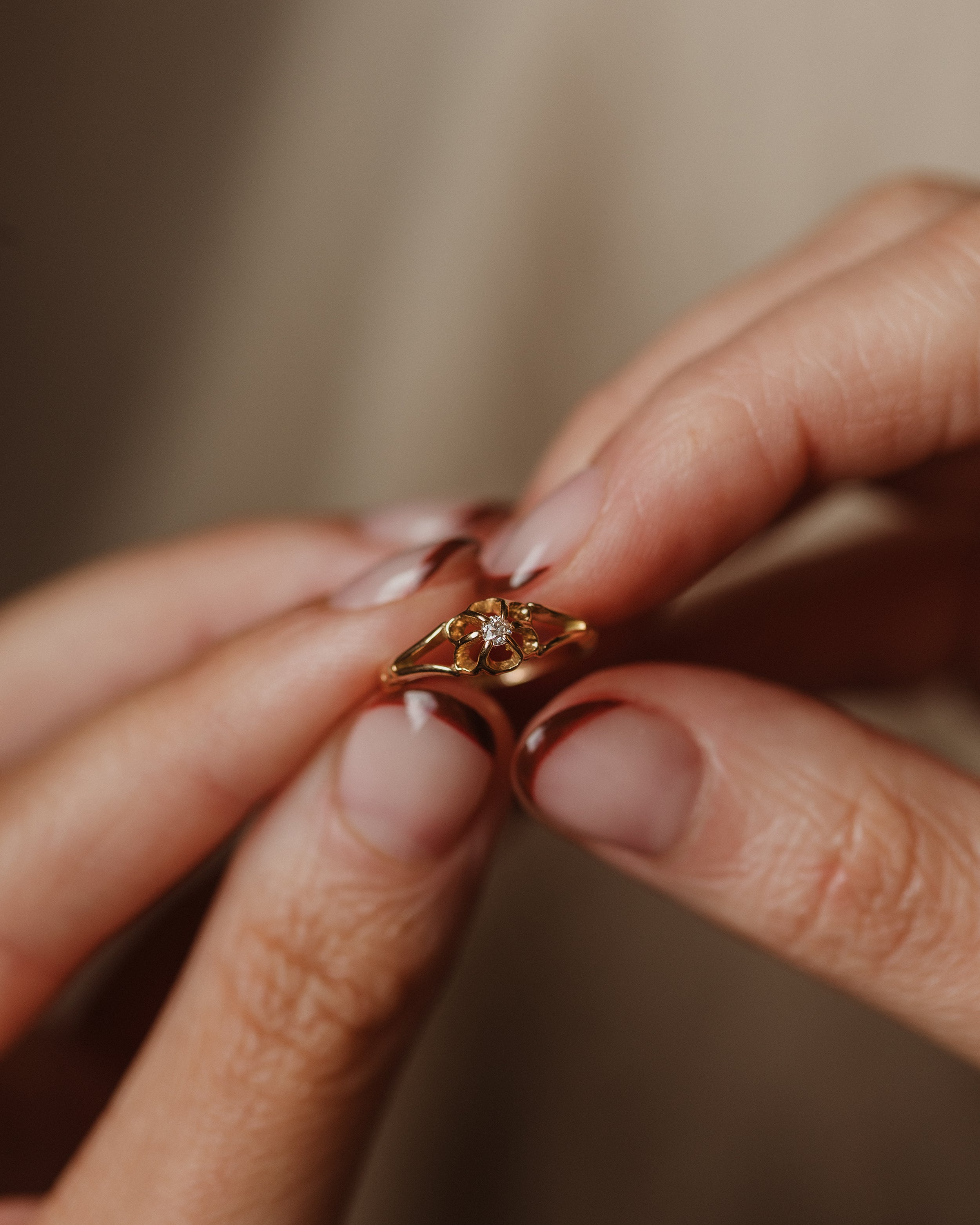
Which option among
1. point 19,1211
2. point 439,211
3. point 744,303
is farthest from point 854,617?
point 19,1211

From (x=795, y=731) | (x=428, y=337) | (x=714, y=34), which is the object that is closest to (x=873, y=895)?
(x=795, y=731)

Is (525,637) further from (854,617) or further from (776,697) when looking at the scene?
(854,617)

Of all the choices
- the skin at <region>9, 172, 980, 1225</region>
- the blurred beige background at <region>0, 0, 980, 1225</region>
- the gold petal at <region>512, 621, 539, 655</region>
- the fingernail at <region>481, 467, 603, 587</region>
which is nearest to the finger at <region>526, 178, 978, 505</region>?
the skin at <region>9, 172, 980, 1225</region>

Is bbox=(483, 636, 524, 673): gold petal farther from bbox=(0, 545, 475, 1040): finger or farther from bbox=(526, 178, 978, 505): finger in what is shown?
bbox=(526, 178, 978, 505): finger

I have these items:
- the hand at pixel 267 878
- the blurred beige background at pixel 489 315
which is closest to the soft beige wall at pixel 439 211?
the blurred beige background at pixel 489 315

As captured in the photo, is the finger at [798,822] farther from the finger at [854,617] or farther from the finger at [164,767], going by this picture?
the finger at [854,617]

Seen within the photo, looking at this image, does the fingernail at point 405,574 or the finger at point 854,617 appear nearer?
the fingernail at point 405,574

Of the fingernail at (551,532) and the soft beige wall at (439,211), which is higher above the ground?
the soft beige wall at (439,211)
